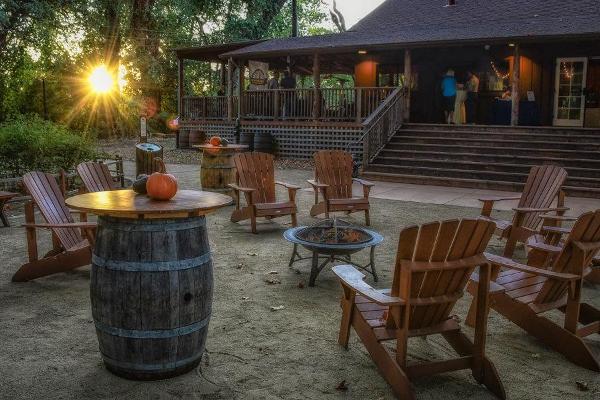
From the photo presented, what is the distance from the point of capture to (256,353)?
148 inches

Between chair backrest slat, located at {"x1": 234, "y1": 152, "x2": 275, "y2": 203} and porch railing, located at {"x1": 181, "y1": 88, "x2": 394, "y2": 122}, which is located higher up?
porch railing, located at {"x1": 181, "y1": 88, "x2": 394, "y2": 122}

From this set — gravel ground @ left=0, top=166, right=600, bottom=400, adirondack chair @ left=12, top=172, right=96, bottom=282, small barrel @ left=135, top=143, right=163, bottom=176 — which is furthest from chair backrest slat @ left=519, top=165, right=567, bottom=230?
small barrel @ left=135, top=143, right=163, bottom=176

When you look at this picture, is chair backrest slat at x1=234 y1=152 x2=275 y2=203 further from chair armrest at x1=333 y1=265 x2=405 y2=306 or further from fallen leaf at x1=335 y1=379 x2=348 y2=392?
fallen leaf at x1=335 y1=379 x2=348 y2=392

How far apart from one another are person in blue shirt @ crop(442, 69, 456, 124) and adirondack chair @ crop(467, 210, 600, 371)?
43.3 feet

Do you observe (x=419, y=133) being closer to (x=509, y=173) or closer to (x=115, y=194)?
(x=509, y=173)

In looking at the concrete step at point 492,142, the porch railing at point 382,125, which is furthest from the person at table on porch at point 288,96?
the concrete step at point 492,142

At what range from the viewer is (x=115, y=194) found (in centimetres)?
379

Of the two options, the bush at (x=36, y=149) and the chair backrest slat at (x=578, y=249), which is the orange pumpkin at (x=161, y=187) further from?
the bush at (x=36, y=149)

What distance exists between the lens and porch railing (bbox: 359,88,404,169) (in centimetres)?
1431

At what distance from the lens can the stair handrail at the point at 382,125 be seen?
14312 mm

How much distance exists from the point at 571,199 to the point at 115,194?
9.78 m

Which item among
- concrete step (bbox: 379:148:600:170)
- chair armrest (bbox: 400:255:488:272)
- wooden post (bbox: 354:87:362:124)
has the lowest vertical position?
concrete step (bbox: 379:148:600:170)

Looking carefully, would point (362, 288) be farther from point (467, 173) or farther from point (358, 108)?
point (358, 108)

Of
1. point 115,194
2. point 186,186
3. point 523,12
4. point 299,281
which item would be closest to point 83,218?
point 115,194
